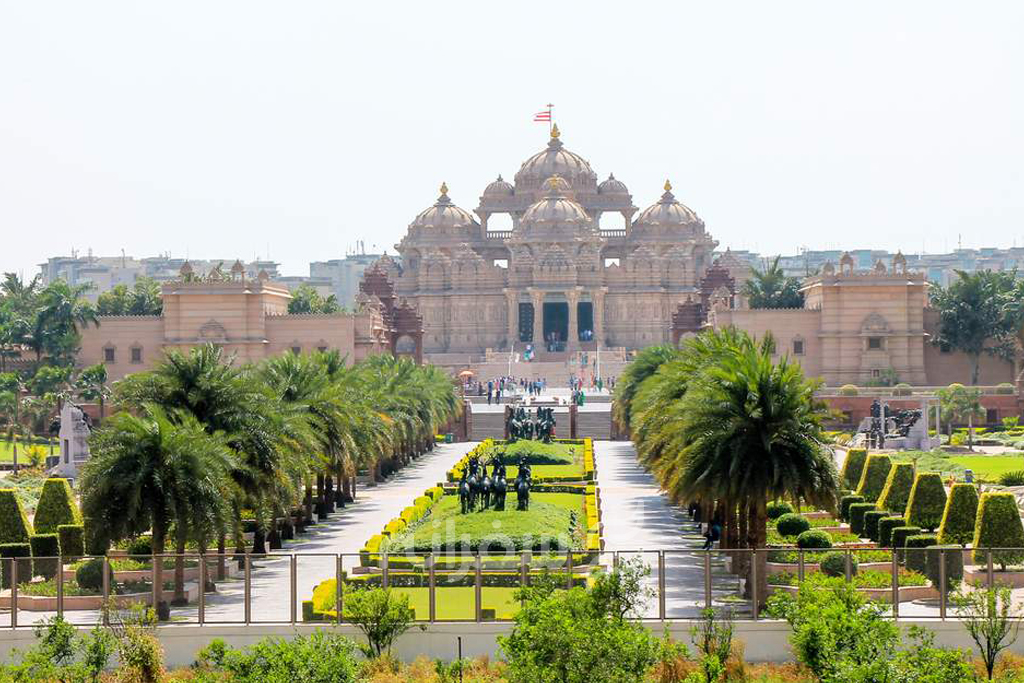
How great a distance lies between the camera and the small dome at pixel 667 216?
486 feet

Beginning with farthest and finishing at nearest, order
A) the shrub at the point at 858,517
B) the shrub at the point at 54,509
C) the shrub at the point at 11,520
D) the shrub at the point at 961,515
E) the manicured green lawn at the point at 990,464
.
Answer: the manicured green lawn at the point at 990,464 < the shrub at the point at 858,517 < the shrub at the point at 54,509 < the shrub at the point at 11,520 < the shrub at the point at 961,515

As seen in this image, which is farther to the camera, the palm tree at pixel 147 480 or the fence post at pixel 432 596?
the palm tree at pixel 147 480

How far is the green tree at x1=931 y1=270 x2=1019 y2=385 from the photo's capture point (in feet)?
319

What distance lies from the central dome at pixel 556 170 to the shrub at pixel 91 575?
12386 centimetres

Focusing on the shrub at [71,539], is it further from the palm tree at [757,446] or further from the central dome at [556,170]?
the central dome at [556,170]

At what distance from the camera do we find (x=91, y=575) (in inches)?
1216

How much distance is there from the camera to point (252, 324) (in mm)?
97938

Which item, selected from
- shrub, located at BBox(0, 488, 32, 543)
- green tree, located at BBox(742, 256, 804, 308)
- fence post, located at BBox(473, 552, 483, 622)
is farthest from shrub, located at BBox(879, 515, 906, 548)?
green tree, located at BBox(742, 256, 804, 308)

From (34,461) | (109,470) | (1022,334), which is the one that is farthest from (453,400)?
(109,470)

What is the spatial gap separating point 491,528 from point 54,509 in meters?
8.47

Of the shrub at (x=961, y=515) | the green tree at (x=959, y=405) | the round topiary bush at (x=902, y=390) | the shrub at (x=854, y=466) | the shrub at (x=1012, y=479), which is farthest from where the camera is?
the round topiary bush at (x=902, y=390)

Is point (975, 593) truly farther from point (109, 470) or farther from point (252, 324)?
point (252, 324)

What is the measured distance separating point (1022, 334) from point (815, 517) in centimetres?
5523

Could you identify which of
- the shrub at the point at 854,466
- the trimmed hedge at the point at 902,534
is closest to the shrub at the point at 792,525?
the trimmed hedge at the point at 902,534
